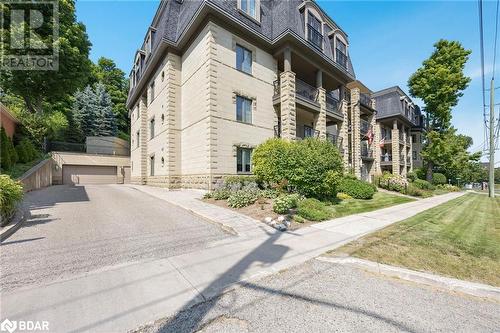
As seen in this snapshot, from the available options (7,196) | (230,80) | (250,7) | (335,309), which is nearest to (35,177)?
(7,196)

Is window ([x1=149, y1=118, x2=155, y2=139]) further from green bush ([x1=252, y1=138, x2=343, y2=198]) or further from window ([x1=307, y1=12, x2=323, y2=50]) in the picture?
window ([x1=307, y1=12, x2=323, y2=50])

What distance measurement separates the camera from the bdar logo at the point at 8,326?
2.59 m

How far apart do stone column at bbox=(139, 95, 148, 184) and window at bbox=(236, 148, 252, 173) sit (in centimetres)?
1271

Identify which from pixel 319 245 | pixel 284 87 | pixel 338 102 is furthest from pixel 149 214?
pixel 338 102

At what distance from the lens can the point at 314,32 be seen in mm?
18516

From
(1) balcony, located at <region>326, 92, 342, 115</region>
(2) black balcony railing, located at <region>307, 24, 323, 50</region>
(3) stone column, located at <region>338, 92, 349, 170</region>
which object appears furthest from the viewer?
(3) stone column, located at <region>338, 92, 349, 170</region>

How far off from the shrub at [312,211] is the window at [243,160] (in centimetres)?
648

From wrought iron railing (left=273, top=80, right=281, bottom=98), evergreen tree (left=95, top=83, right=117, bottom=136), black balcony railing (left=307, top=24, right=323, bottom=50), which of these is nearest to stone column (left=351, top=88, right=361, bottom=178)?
black balcony railing (left=307, top=24, right=323, bottom=50)

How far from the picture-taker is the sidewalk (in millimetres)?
2790

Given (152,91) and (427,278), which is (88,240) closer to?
(427,278)

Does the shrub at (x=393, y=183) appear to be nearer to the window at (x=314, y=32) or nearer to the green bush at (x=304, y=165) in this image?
the green bush at (x=304, y=165)

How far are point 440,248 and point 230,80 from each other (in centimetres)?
1379

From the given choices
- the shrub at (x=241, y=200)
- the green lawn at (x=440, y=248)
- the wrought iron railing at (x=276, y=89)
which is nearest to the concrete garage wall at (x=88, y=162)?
the wrought iron railing at (x=276, y=89)

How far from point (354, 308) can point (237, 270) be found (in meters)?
2.02
